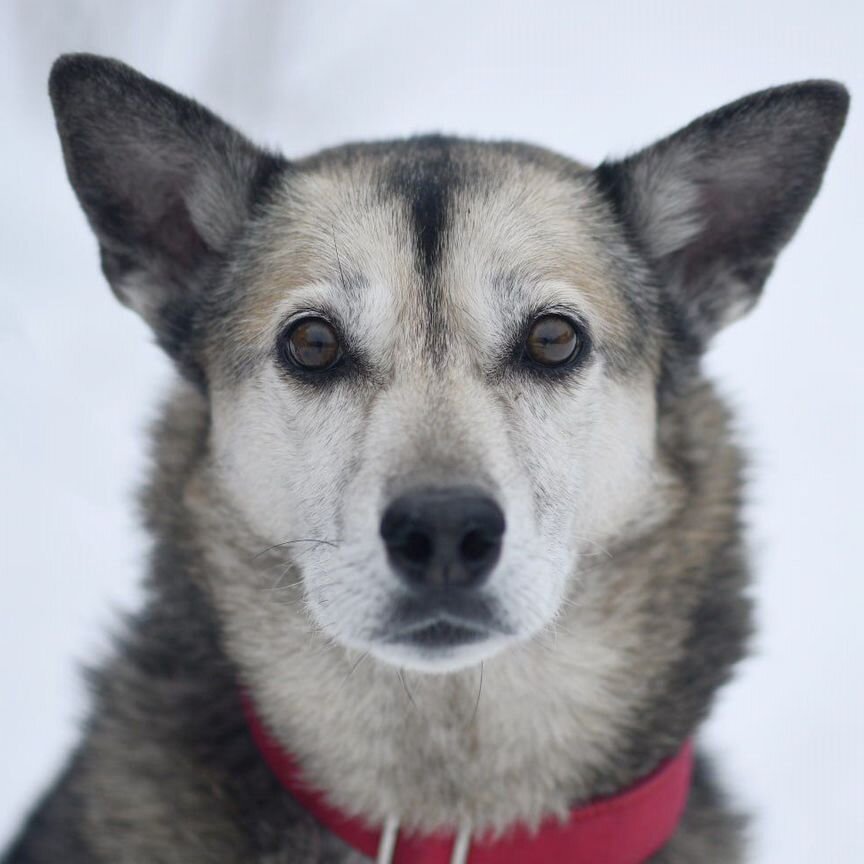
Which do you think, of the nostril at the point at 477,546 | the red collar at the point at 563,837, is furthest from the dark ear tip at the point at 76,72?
the red collar at the point at 563,837

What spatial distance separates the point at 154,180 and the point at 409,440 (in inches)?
42.6

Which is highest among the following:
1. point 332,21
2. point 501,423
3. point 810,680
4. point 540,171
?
point 332,21

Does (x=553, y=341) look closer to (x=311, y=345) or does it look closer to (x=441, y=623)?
(x=311, y=345)

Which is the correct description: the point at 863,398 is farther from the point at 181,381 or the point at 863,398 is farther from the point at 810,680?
the point at 181,381

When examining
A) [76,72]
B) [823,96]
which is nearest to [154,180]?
[76,72]

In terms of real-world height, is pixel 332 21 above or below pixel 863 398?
above

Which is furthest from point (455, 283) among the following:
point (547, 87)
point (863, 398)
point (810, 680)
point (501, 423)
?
point (547, 87)

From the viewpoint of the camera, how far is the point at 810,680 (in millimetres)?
4492

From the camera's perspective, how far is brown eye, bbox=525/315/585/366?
264cm

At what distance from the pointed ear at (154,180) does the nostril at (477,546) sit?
113cm

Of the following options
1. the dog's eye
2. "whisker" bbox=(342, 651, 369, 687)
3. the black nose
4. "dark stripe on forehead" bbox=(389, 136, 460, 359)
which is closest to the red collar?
"whisker" bbox=(342, 651, 369, 687)

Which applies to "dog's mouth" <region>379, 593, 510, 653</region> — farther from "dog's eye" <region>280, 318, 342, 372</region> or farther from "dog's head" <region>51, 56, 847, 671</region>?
"dog's eye" <region>280, 318, 342, 372</region>

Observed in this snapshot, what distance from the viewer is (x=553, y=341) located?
2.66 meters

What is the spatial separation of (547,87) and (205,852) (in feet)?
17.1
